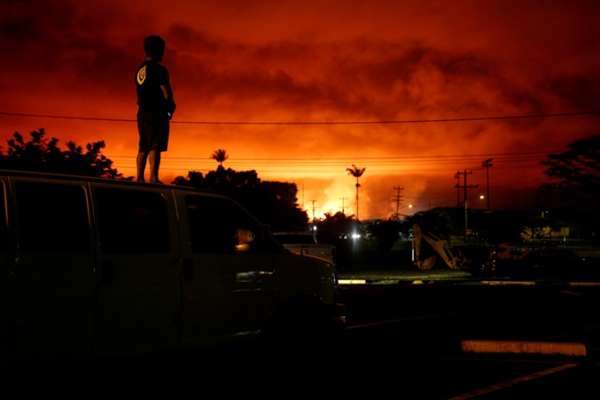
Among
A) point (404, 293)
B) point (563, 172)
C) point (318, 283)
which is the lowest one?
point (404, 293)

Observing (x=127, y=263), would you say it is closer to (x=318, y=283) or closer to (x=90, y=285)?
(x=90, y=285)

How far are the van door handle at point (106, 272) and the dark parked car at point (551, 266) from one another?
22727mm

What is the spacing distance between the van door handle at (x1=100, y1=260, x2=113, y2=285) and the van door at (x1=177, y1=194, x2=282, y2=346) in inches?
32.2

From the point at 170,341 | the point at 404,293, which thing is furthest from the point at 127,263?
the point at 404,293

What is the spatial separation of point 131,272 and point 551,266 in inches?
903

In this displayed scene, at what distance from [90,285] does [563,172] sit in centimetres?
5116

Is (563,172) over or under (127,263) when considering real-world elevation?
over

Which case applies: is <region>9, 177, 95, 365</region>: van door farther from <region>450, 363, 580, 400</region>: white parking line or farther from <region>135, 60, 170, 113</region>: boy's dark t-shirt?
<region>450, 363, 580, 400</region>: white parking line

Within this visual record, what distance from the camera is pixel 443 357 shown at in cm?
893

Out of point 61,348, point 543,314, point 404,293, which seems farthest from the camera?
point 404,293

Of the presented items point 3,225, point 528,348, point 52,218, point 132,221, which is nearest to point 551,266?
point 528,348

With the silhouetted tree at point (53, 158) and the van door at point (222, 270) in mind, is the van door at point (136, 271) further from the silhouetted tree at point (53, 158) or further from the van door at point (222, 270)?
the silhouetted tree at point (53, 158)

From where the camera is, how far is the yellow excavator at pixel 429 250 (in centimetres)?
3624

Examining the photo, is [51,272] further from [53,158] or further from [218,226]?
[53,158]
